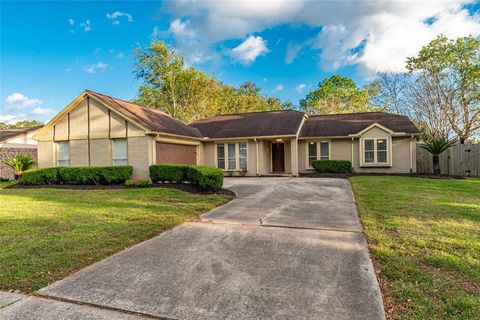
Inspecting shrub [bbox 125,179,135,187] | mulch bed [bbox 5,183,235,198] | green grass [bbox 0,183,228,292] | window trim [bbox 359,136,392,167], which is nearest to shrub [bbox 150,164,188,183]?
mulch bed [bbox 5,183,235,198]

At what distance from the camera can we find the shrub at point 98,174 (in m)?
13.6

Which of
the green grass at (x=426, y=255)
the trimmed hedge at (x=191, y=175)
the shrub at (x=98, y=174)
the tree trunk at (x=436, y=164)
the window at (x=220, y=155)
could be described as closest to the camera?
the green grass at (x=426, y=255)

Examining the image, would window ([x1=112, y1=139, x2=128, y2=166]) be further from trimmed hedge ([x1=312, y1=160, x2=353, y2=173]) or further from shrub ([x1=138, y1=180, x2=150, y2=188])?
trimmed hedge ([x1=312, y1=160, x2=353, y2=173])

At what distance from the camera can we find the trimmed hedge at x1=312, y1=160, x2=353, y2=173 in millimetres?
17203

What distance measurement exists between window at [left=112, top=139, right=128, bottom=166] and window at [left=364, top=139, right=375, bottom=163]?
13.9 meters

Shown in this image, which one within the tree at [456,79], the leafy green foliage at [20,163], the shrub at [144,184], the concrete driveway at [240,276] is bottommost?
the concrete driveway at [240,276]

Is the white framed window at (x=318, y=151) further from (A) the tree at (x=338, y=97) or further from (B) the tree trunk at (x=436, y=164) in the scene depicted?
(A) the tree at (x=338, y=97)

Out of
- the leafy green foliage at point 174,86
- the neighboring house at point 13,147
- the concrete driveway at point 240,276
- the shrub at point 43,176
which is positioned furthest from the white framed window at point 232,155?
the leafy green foliage at point 174,86

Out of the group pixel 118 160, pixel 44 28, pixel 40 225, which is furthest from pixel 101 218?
pixel 44 28

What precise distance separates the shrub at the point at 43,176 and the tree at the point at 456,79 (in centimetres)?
2546

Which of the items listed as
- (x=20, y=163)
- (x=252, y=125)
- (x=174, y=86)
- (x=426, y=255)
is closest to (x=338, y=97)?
(x=174, y=86)

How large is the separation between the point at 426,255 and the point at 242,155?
14934 mm

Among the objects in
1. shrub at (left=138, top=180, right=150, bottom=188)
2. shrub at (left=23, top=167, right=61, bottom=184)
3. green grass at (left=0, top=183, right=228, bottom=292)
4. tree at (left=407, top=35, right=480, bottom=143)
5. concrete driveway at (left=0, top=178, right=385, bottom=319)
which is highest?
tree at (left=407, top=35, right=480, bottom=143)

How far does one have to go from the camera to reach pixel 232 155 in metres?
18.9
